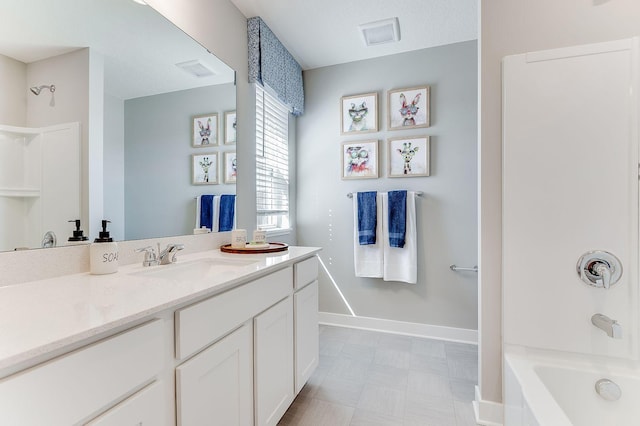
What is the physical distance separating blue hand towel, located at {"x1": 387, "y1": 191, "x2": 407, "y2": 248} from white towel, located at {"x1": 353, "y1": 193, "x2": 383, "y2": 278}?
0.37 feet

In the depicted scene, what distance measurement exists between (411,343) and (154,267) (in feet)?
6.80

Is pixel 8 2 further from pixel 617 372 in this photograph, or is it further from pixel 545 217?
pixel 617 372

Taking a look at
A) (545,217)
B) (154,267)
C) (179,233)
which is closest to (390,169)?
(545,217)

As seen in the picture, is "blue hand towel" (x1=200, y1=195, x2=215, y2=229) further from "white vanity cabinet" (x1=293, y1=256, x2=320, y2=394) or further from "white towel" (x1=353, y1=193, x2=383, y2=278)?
"white towel" (x1=353, y1=193, x2=383, y2=278)

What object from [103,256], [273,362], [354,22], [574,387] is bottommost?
[574,387]

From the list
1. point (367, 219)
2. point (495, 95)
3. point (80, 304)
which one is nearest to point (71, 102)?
point (80, 304)

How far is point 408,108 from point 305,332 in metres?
2.04

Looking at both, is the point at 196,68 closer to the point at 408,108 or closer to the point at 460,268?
the point at 408,108

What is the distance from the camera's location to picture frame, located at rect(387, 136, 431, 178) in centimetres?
253

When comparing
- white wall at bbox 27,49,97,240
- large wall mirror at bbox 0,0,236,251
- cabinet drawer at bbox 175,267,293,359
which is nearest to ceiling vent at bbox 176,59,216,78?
large wall mirror at bbox 0,0,236,251

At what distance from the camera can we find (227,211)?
190 cm

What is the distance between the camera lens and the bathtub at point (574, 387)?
1195 millimetres

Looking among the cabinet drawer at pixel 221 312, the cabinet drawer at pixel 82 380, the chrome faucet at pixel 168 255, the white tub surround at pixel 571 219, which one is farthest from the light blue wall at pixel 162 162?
the white tub surround at pixel 571 219

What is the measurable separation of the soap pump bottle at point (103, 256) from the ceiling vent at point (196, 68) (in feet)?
3.31
